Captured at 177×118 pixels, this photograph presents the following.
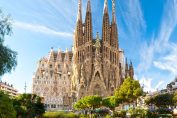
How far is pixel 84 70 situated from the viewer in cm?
11400

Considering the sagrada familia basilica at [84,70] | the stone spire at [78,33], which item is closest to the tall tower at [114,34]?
the sagrada familia basilica at [84,70]

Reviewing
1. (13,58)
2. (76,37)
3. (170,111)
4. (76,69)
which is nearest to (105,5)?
(76,37)

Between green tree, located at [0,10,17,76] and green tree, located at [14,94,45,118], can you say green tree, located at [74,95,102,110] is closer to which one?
green tree, located at [14,94,45,118]

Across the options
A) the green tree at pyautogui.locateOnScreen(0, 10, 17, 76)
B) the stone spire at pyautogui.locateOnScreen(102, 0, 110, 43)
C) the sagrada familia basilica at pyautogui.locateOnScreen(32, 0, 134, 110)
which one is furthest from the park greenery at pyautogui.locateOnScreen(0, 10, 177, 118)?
the stone spire at pyautogui.locateOnScreen(102, 0, 110, 43)

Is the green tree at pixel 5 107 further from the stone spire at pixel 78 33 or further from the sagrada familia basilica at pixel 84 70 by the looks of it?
the stone spire at pixel 78 33

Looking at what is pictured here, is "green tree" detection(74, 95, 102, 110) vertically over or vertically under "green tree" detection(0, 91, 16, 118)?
over

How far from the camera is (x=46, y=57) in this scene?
423 ft

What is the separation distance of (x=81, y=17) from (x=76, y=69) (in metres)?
17.3

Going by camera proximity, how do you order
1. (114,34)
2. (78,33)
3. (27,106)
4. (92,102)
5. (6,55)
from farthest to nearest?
(114,34)
(78,33)
(92,102)
(27,106)
(6,55)

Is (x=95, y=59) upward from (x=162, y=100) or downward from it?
upward

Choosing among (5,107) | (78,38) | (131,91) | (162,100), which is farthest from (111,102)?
(5,107)

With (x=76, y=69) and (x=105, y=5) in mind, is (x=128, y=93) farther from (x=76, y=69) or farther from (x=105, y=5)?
(x=105, y=5)

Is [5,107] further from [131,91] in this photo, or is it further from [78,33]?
[78,33]

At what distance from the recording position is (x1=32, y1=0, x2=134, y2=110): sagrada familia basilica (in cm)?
11344
